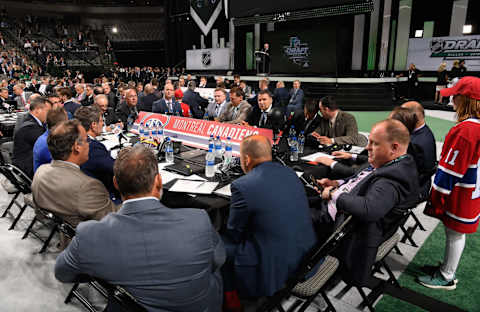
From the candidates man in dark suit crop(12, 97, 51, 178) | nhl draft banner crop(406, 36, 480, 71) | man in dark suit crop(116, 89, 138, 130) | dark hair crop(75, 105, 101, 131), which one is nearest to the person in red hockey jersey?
→ dark hair crop(75, 105, 101, 131)

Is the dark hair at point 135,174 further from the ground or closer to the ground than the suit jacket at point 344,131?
further from the ground

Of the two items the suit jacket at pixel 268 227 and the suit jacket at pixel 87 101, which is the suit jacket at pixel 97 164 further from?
the suit jacket at pixel 87 101

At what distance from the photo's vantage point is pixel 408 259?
2.91 metres

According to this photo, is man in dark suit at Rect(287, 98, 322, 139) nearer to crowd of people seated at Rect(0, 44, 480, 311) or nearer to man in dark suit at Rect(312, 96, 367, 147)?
man in dark suit at Rect(312, 96, 367, 147)

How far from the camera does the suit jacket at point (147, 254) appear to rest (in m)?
Answer: 1.15

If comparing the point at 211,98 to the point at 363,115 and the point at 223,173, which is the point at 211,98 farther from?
the point at 223,173

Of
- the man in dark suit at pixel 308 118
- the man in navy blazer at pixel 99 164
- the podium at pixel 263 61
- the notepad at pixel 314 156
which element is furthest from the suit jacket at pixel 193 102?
the podium at pixel 263 61

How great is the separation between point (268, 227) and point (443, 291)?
179 cm

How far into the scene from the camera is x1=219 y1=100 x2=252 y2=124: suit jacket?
205 inches

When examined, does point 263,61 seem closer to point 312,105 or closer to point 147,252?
point 312,105

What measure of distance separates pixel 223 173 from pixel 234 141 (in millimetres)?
924

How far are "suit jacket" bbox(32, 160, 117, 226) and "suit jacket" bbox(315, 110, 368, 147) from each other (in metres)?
2.66

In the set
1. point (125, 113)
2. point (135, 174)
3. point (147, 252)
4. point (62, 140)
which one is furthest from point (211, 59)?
point (147, 252)

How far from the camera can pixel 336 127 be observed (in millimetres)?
3988
